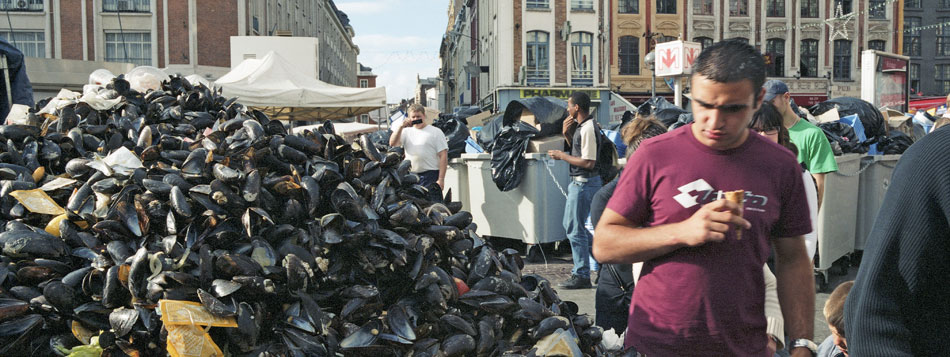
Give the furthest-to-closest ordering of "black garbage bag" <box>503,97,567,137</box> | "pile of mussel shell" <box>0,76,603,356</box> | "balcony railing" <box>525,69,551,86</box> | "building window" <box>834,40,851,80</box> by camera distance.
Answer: "building window" <box>834,40,851,80</box> → "balcony railing" <box>525,69,551,86</box> → "black garbage bag" <box>503,97,567,137</box> → "pile of mussel shell" <box>0,76,603,356</box>

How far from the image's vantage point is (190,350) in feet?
7.73

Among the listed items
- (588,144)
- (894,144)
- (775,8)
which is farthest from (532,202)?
(775,8)

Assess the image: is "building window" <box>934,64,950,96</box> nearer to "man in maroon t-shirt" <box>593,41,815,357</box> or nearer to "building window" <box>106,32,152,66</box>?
"building window" <box>106,32,152,66</box>

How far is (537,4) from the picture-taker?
3656cm

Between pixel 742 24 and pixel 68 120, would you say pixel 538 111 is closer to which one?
pixel 68 120

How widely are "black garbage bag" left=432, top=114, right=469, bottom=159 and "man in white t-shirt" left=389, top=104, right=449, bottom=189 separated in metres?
1.76

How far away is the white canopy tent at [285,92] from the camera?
12440 millimetres

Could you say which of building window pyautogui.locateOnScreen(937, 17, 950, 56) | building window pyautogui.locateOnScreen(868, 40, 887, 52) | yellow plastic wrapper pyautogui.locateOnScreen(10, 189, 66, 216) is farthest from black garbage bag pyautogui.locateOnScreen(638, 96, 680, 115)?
building window pyautogui.locateOnScreen(937, 17, 950, 56)

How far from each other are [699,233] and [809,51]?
43.9 metres

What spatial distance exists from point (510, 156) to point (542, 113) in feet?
2.85

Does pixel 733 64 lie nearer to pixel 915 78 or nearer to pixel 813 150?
pixel 813 150

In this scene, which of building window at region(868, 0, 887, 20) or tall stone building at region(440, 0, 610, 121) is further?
building window at region(868, 0, 887, 20)

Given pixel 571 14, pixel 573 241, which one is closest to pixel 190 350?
pixel 573 241

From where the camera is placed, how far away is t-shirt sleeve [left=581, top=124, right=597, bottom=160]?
659 centimetres
